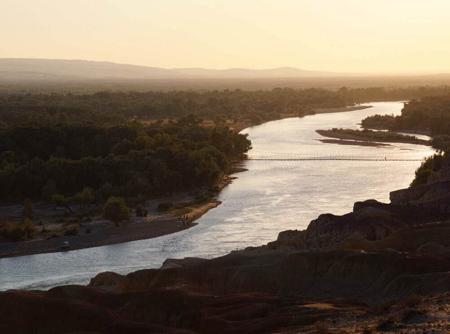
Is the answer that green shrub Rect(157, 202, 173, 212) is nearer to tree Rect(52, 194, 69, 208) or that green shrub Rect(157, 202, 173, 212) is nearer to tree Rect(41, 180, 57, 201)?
tree Rect(52, 194, 69, 208)

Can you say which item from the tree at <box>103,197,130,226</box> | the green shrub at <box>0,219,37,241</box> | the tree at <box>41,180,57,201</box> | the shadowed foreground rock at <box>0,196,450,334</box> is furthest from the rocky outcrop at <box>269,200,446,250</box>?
the tree at <box>41,180,57,201</box>

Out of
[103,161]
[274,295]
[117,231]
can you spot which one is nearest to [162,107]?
[103,161]

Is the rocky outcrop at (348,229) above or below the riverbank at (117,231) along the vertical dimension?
above

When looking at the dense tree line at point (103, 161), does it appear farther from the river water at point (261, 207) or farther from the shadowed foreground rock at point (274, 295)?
the shadowed foreground rock at point (274, 295)

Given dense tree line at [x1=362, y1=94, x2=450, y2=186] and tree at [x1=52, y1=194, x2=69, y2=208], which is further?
dense tree line at [x1=362, y1=94, x2=450, y2=186]

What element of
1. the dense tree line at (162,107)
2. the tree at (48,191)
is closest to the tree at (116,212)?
the tree at (48,191)

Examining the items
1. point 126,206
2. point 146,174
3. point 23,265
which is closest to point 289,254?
point 23,265

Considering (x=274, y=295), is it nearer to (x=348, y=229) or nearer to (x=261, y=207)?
(x=348, y=229)

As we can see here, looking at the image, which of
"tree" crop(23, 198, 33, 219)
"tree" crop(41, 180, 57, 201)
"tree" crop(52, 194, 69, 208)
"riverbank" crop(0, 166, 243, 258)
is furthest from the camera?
"tree" crop(41, 180, 57, 201)
